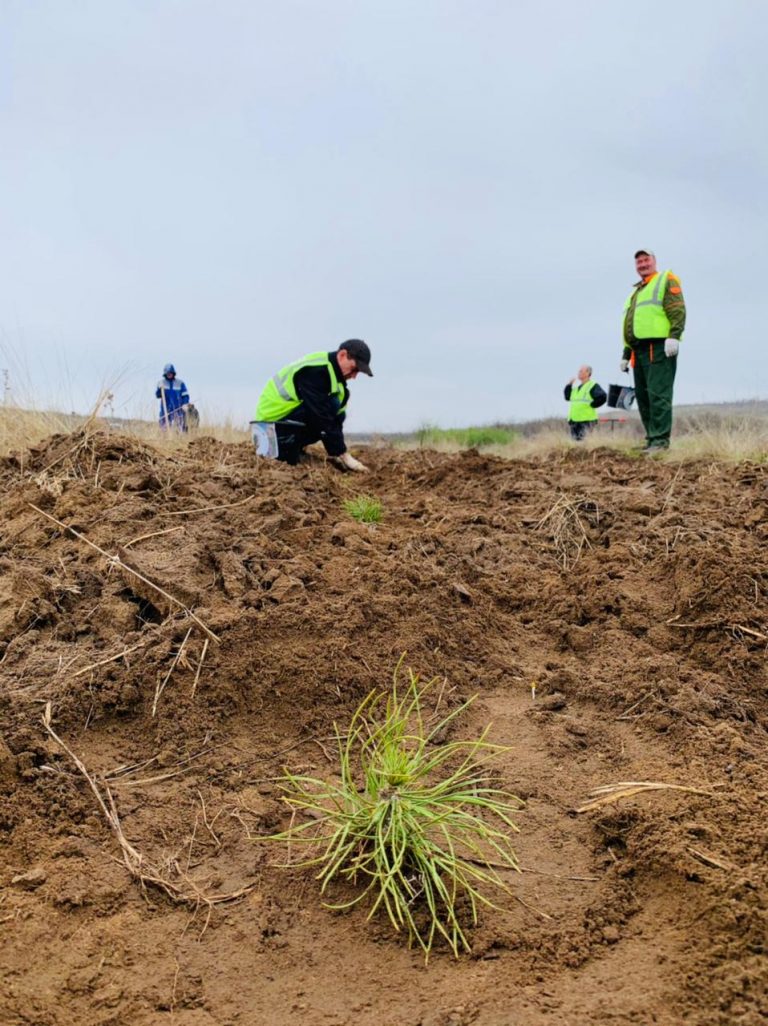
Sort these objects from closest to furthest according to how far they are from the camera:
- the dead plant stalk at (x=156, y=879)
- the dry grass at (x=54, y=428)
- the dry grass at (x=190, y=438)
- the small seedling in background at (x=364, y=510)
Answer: the dead plant stalk at (x=156, y=879) < the small seedling in background at (x=364, y=510) < the dry grass at (x=54, y=428) < the dry grass at (x=190, y=438)

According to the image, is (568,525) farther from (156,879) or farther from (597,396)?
(597,396)

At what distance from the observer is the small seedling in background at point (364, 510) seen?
489 centimetres

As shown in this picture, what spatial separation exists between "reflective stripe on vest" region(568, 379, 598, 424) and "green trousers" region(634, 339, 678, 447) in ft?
13.5

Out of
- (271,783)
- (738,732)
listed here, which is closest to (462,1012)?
(271,783)

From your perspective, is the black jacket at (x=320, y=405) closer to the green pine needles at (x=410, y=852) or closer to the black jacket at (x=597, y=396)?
the green pine needles at (x=410, y=852)

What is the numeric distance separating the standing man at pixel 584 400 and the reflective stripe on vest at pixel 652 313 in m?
A: 4.21

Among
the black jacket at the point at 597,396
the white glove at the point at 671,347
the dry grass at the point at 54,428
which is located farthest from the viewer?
the black jacket at the point at 597,396

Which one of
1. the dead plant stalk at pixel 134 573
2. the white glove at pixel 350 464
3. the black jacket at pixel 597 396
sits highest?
the black jacket at pixel 597 396

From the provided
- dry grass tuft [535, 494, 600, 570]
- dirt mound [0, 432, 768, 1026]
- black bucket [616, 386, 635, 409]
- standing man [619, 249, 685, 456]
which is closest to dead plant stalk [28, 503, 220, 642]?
dirt mound [0, 432, 768, 1026]

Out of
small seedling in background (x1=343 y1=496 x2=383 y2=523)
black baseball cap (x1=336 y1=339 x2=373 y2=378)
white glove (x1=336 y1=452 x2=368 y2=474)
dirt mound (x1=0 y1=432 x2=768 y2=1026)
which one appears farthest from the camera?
white glove (x1=336 y1=452 x2=368 y2=474)

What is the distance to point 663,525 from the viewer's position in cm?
445

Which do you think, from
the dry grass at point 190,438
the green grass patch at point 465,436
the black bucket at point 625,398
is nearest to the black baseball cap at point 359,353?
the dry grass at point 190,438

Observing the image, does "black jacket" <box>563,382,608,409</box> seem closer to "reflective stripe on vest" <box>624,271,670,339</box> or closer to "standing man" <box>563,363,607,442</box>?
"standing man" <box>563,363,607,442</box>

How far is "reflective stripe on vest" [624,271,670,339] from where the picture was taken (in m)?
7.59
